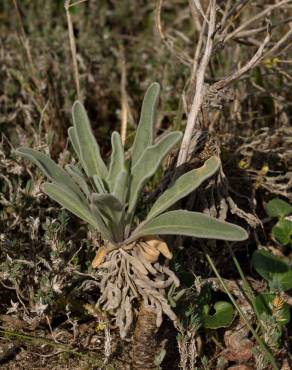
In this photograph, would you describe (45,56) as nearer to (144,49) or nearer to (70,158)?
(144,49)

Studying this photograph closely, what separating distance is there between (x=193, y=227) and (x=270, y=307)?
1.47 ft

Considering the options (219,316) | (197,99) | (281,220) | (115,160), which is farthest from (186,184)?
(281,220)

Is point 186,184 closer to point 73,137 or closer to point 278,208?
point 73,137

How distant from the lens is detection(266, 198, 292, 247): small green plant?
1981 millimetres

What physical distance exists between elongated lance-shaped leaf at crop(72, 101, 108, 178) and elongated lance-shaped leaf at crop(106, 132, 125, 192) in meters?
0.05

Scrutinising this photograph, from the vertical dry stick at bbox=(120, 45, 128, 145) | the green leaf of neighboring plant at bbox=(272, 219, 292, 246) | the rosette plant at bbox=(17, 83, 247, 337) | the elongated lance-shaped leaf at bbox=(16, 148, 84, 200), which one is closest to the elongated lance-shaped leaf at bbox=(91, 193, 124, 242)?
the rosette plant at bbox=(17, 83, 247, 337)

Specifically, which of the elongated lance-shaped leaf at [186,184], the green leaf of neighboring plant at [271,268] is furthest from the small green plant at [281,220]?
A: the elongated lance-shaped leaf at [186,184]

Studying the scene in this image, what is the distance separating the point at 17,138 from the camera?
2.40 meters

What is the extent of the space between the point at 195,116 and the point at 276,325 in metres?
0.60

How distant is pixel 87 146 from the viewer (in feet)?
5.53

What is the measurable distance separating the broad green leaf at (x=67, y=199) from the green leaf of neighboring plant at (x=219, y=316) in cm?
45

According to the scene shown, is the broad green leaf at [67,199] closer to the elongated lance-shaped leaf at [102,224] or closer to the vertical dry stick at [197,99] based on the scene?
the elongated lance-shaped leaf at [102,224]

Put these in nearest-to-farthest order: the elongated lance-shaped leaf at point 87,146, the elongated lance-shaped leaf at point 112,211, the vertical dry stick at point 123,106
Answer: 1. the elongated lance-shaped leaf at point 112,211
2. the elongated lance-shaped leaf at point 87,146
3. the vertical dry stick at point 123,106

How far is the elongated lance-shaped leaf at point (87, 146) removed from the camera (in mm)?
1660
